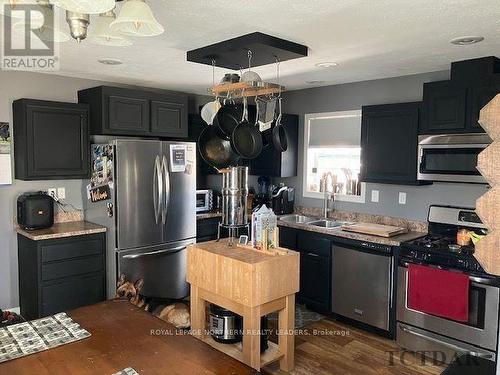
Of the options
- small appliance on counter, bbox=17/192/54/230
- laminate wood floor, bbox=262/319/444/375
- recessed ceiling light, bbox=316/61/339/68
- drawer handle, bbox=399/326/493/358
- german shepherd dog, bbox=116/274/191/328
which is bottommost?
laminate wood floor, bbox=262/319/444/375

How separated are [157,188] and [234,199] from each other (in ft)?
3.54

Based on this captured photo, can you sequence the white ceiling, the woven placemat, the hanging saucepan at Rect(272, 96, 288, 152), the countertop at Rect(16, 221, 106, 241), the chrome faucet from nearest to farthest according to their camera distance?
the woven placemat → the white ceiling → the hanging saucepan at Rect(272, 96, 288, 152) → the countertop at Rect(16, 221, 106, 241) → the chrome faucet

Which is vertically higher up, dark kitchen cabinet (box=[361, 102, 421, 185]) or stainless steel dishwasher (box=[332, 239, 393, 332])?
dark kitchen cabinet (box=[361, 102, 421, 185])

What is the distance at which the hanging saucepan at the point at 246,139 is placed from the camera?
8.79 ft

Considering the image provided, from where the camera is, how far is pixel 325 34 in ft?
8.12

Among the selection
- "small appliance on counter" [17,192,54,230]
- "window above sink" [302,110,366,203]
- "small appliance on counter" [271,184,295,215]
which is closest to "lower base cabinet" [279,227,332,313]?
"small appliance on counter" [271,184,295,215]

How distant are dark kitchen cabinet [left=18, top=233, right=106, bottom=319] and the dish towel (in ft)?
8.90

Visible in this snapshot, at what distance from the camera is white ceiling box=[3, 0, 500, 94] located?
2016mm

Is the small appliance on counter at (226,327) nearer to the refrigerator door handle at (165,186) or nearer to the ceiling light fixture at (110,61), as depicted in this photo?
the refrigerator door handle at (165,186)

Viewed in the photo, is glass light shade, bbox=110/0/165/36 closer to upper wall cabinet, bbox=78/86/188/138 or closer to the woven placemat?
the woven placemat

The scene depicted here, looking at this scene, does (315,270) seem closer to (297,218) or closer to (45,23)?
(297,218)

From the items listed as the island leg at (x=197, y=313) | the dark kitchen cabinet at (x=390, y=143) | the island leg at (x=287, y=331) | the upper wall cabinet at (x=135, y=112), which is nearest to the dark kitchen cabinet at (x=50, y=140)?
the upper wall cabinet at (x=135, y=112)

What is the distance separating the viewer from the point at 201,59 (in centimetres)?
286

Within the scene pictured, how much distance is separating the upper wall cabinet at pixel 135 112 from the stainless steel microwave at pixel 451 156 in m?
2.40
